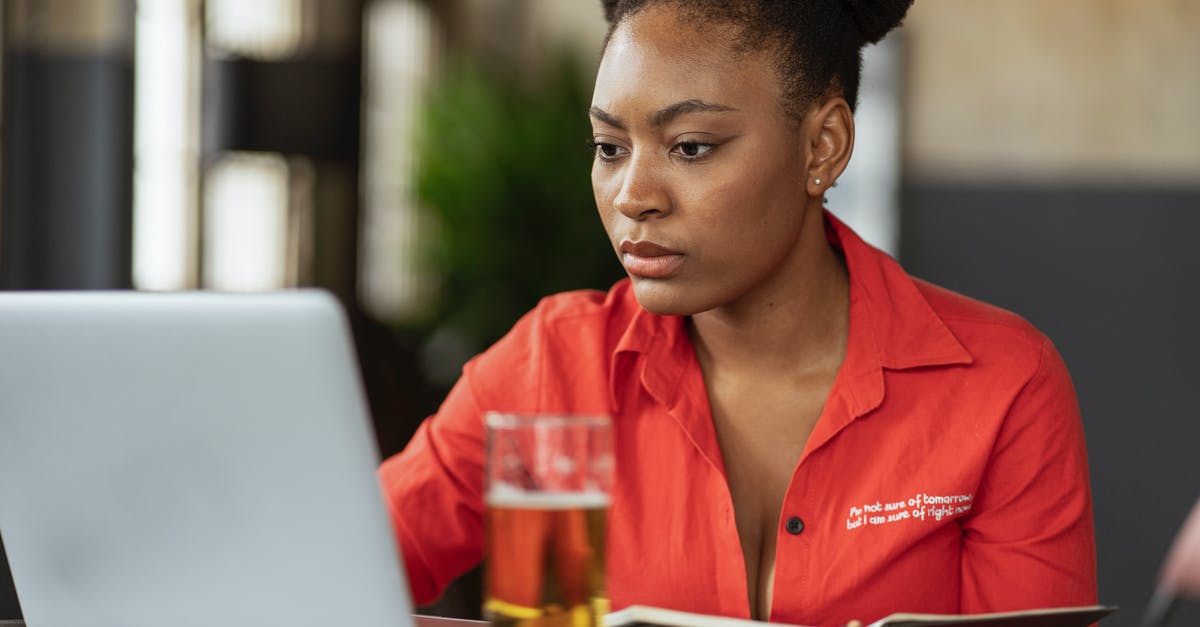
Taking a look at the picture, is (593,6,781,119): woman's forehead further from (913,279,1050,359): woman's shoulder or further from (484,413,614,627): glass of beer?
(484,413,614,627): glass of beer

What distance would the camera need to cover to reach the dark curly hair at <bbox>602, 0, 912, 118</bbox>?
→ 1.48m

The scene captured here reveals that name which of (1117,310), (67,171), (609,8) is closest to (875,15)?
(609,8)

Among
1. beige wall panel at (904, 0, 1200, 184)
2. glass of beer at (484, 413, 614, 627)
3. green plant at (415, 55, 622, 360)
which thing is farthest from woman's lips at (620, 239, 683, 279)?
beige wall panel at (904, 0, 1200, 184)

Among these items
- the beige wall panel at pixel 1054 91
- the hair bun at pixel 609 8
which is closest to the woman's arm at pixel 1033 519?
the hair bun at pixel 609 8

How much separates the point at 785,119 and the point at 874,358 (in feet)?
0.86

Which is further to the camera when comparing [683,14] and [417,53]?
[417,53]

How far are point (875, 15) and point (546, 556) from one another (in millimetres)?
921

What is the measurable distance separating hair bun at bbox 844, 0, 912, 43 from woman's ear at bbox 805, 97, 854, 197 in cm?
11

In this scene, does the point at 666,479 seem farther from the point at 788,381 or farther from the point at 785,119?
the point at 785,119

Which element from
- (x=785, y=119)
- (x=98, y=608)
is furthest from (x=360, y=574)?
(x=785, y=119)

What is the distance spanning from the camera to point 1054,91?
507 cm

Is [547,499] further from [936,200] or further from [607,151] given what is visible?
[936,200]

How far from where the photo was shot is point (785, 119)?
1.50 meters

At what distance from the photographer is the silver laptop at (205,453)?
→ 86 cm
